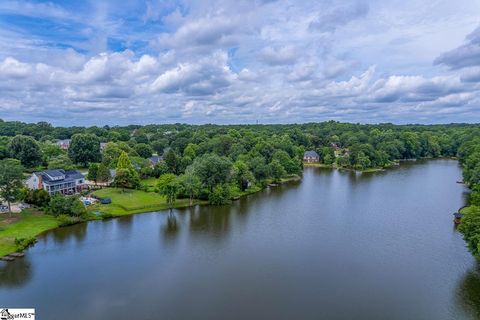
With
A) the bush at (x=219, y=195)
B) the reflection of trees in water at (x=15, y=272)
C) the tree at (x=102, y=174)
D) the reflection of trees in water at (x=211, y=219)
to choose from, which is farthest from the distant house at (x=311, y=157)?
the reflection of trees in water at (x=15, y=272)

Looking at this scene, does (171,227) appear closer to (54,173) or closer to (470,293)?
(54,173)

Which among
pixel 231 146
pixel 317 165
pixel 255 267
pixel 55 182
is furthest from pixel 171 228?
pixel 317 165

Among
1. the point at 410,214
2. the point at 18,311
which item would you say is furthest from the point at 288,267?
the point at 410,214

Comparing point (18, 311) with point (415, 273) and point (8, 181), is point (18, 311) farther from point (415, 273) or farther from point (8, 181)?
point (415, 273)

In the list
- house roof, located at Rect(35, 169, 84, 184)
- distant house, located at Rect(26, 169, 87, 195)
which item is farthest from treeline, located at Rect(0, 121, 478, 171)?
distant house, located at Rect(26, 169, 87, 195)

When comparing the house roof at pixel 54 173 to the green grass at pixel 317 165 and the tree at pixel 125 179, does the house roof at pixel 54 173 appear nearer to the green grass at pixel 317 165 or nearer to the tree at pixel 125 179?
the tree at pixel 125 179
